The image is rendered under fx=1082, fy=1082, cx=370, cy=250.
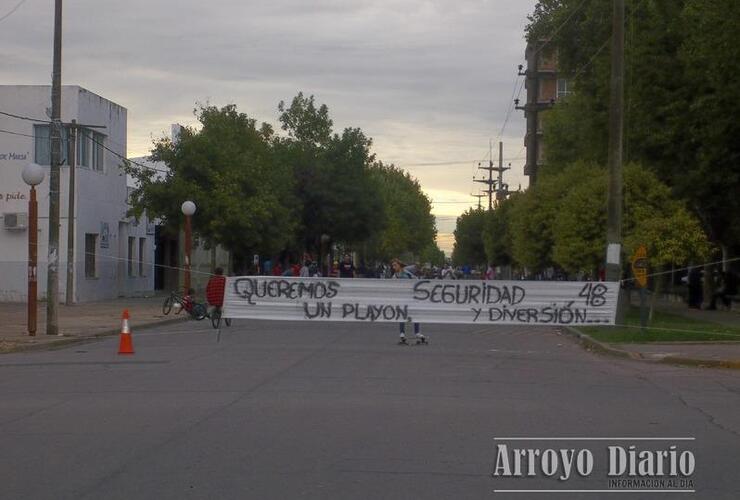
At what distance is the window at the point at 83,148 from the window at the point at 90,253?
2.91 metres

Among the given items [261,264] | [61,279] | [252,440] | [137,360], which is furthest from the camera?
[261,264]

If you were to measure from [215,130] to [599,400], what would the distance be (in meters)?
33.0

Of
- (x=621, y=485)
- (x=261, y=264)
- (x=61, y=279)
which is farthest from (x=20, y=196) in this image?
(x=621, y=485)

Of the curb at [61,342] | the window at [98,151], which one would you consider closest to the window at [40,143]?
the window at [98,151]

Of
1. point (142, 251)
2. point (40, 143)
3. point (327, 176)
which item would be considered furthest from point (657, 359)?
point (327, 176)

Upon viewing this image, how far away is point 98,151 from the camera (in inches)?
1730

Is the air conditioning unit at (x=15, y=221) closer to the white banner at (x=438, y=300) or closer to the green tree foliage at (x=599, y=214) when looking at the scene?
the green tree foliage at (x=599, y=214)

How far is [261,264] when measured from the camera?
2301 inches

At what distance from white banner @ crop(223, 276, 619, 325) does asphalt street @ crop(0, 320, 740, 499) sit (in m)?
1.59

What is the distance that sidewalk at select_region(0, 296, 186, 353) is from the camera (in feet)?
78.1

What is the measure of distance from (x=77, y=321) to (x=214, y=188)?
1335 cm

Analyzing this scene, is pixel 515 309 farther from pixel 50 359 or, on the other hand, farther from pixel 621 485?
pixel 621 485

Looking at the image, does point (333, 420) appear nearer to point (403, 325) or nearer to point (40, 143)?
point (403, 325)

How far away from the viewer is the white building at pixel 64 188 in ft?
133
